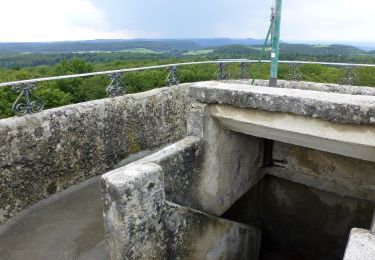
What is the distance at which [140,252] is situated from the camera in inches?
126

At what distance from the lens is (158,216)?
11.1 ft

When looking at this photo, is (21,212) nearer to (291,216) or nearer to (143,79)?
(291,216)

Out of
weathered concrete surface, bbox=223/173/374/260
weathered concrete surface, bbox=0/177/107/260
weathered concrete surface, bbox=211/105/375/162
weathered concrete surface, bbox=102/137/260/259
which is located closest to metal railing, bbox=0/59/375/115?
weathered concrete surface, bbox=0/177/107/260

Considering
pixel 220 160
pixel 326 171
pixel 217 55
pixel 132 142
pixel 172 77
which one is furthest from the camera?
pixel 217 55

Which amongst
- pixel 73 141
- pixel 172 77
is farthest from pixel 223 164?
pixel 172 77

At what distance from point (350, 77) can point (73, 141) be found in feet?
19.9

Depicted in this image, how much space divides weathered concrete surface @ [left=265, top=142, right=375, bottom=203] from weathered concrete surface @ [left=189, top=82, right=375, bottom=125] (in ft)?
6.88

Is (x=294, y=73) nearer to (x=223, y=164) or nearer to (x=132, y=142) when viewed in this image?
(x=223, y=164)

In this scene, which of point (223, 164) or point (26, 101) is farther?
point (223, 164)

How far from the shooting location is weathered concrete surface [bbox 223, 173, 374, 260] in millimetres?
5699

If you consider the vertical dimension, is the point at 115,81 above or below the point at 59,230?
above

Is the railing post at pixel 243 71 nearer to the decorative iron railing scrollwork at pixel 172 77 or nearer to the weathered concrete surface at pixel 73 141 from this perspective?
the decorative iron railing scrollwork at pixel 172 77

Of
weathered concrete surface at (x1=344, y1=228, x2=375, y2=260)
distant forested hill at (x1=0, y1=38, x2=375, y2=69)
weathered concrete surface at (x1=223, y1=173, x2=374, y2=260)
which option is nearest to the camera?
weathered concrete surface at (x1=344, y1=228, x2=375, y2=260)

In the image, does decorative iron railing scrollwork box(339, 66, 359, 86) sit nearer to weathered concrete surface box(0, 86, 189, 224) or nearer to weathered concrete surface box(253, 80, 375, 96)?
weathered concrete surface box(253, 80, 375, 96)
